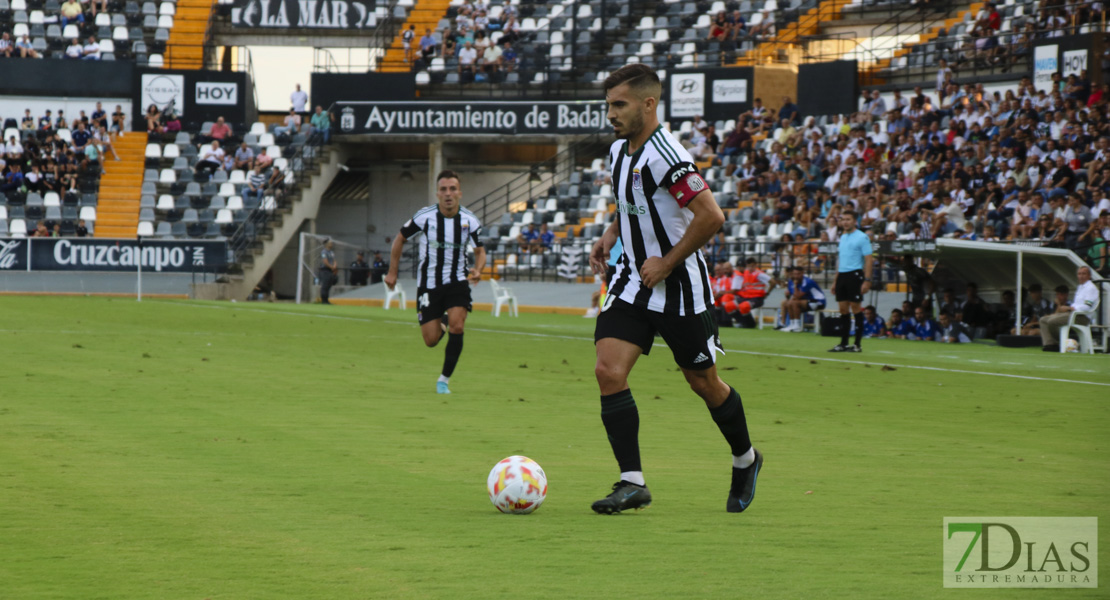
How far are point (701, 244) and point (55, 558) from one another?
3036 mm

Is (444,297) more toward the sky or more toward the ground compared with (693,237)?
more toward the ground

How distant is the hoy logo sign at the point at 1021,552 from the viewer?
4.53 meters

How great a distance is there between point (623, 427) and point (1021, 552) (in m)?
1.91

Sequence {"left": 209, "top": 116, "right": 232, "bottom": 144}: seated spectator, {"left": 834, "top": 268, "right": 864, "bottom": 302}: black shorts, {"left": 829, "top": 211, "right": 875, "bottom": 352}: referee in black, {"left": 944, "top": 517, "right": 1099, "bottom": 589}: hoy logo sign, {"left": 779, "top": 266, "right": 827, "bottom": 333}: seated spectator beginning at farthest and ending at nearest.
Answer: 1. {"left": 209, "top": 116, "right": 232, "bottom": 144}: seated spectator
2. {"left": 779, "top": 266, "right": 827, "bottom": 333}: seated spectator
3. {"left": 834, "top": 268, "right": 864, "bottom": 302}: black shorts
4. {"left": 829, "top": 211, "right": 875, "bottom": 352}: referee in black
5. {"left": 944, "top": 517, "right": 1099, "bottom": 589}: hoy logo sign

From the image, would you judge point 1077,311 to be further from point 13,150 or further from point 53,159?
point 13,150

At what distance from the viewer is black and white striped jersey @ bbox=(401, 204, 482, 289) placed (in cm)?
1256

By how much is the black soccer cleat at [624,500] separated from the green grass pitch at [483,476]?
7 centimetres

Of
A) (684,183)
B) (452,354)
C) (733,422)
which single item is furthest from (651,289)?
(452,354)

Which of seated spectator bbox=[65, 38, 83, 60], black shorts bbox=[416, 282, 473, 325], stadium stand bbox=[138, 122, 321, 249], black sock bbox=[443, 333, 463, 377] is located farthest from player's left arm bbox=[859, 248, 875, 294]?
seated spectator bbox=[65, 38, 83, 60]

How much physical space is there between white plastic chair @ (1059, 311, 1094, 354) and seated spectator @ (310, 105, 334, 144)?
2936 cm

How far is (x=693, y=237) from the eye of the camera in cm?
595

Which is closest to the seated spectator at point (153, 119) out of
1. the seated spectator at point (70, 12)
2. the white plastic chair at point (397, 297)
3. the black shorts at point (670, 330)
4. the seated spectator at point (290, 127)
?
the seated spectator at point (290, 127)

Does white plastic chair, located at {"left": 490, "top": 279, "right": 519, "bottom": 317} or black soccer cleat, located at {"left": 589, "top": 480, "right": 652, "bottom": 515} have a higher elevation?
black soccer cleat, located at {"left": 589, "top": 480, "right": 652, "bottom": 515}

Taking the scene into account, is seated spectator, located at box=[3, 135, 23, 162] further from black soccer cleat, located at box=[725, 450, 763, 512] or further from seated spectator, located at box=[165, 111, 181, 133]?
black soccer cleat, located at box=[725, 450, 763, 512]
